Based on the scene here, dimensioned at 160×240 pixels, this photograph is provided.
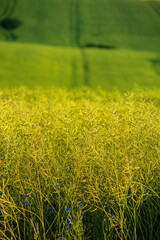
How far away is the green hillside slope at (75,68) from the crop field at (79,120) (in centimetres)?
6

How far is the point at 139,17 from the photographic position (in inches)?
1041

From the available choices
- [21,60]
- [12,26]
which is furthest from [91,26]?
[21,60]

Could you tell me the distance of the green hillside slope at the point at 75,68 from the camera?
14133 millimetres

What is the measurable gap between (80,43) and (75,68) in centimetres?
685

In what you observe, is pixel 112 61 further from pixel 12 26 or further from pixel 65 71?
pixel 12 26

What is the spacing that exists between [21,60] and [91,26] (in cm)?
1155

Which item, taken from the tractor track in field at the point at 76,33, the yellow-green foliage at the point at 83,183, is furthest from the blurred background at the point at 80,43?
the yellow-green foliage at the point at 83,183

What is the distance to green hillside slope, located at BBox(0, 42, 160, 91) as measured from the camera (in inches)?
556

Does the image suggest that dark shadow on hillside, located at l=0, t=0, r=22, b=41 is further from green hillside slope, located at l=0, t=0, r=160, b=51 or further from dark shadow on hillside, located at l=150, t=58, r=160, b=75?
dark shadow on hillside, located at l=150, t=58, r=160, b=75

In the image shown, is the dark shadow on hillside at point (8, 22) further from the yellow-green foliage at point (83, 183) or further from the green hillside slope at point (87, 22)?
the yellow-green foliage at point (83, 183)

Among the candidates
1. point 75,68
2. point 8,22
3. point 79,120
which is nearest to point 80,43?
point 75,68

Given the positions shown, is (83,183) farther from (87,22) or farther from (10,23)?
(87,22)

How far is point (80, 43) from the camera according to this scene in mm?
22625

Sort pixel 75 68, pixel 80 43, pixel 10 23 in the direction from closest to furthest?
pixel 75 68 → pixel 80 43 → pixel 10 23
